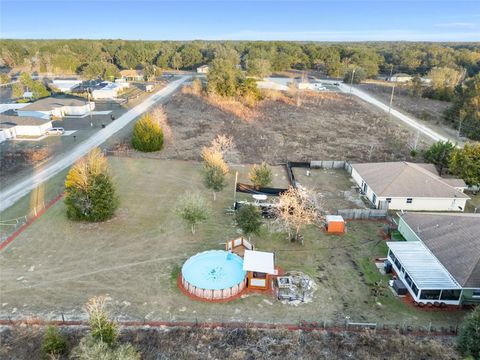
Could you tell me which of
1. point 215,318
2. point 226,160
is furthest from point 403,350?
point 226,160

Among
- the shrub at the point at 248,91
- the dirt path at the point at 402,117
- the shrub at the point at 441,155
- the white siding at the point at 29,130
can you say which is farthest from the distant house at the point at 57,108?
the dirt path at the point at 402,117

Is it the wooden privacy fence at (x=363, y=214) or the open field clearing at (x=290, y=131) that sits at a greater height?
the open field clearing at (x=290, y=131)

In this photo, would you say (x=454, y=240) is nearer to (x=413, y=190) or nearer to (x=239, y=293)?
(x=413, y=190)

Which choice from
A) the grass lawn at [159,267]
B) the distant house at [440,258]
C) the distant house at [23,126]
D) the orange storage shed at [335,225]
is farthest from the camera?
the distant house at [23,126]

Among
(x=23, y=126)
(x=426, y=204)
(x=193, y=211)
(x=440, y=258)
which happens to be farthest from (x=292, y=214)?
(x=23, y=126)

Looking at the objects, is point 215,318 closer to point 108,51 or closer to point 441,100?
point 441,100

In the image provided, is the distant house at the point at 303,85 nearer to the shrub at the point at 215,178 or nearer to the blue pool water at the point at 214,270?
the shrub at the point at 215,178
